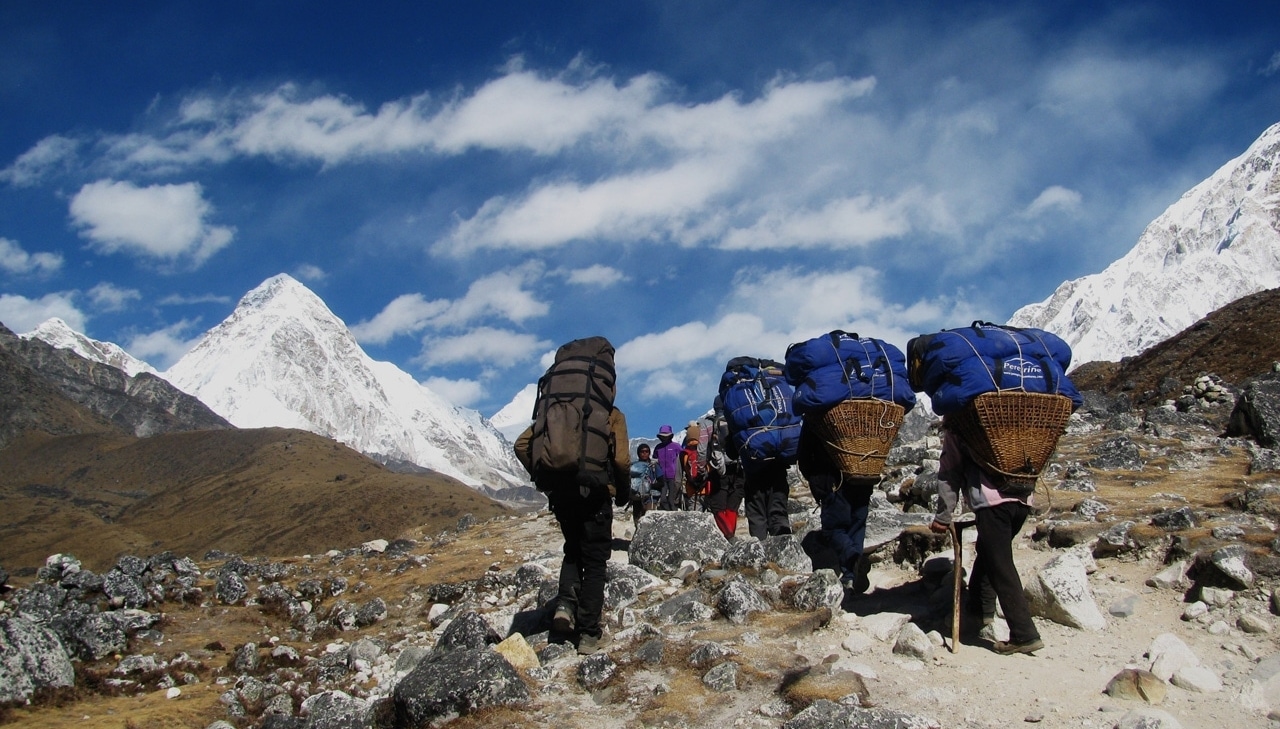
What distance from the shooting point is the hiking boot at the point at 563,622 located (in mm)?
6352

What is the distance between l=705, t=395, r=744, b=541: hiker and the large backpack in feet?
15.4

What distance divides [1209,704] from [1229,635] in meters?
1.12

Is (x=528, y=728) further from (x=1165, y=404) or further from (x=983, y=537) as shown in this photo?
(x=1165, y=404)

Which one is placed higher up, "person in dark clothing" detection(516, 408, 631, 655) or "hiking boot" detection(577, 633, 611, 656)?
"person in dark clothing" detection(516, 408, 631, 655)

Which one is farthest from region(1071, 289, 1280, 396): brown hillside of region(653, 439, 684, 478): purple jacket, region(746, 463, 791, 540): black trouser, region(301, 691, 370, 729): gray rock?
region(301, 691, 370, 729): gray rock

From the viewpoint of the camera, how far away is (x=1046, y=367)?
220 inches

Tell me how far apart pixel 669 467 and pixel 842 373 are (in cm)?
761

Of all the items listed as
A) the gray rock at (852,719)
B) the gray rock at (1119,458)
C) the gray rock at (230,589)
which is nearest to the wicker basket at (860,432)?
the gray rock at (852,719)

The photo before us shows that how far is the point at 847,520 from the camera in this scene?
7.15 m

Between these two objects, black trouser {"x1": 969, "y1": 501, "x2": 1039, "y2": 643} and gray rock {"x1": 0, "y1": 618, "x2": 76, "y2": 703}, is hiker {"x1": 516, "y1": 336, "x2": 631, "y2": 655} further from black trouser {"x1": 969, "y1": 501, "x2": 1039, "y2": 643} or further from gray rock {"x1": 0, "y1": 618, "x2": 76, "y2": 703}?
A: gray rock {"x1": 0, "y1": 618, "x2": 76, "y2": 703}

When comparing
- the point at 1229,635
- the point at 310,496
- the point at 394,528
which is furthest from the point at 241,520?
the point at 1229,635

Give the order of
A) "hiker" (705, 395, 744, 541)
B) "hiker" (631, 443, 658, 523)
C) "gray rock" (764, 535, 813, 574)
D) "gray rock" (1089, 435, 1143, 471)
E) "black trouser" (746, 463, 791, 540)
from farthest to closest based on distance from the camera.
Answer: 1. "hiker" (631, 443, 658, 523)
2. "gray rock" (1089, 435, 1143, 471)
3. "hiker" (705, 395, 744, 541)
4. "black trouser" (746, 463, 791, 540)
5. "gray rock" (764, 535, 813, 574)

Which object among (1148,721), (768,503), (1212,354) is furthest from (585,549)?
(1212,354)

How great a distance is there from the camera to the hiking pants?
23.2 feet
